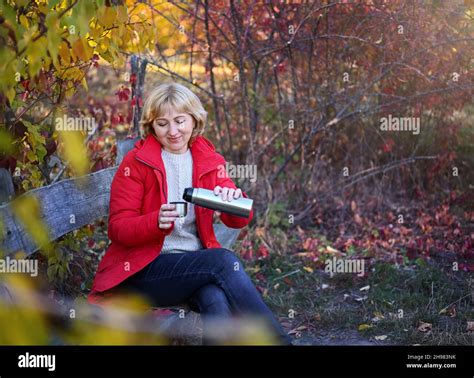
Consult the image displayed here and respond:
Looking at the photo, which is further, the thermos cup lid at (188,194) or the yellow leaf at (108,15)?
the thermos cup lid at (188,194)

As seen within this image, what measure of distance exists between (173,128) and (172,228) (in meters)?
0.45

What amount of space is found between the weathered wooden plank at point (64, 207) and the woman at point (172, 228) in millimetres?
188

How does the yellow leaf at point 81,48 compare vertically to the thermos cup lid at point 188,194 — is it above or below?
above

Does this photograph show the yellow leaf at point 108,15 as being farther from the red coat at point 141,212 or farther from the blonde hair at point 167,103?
the red coat at point 141,212

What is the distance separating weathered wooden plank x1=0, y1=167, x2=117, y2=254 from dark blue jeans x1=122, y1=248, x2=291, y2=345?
1.27ft

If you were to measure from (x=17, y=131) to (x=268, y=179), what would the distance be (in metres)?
2.93

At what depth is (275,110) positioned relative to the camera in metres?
6.01

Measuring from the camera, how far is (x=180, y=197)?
335 centimetres

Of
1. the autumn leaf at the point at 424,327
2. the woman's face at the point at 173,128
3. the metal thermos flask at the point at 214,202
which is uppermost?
the woman's face at the point at 173,128

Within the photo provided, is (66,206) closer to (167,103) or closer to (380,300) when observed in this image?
(167,103)

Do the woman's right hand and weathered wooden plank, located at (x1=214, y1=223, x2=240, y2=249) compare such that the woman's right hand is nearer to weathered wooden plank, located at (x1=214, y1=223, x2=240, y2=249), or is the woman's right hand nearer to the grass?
weathered wooden plank, located at (x1=214, y1=223, x2=240, y2=249)

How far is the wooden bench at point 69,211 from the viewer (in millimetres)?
2596

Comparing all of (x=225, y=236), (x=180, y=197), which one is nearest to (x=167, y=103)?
(x=180, y=197)

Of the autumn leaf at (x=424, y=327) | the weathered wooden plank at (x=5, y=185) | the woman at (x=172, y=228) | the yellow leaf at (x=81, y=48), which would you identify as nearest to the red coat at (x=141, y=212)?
the woman at (x=172, y=228)
